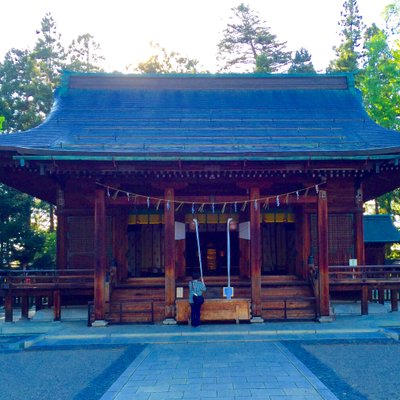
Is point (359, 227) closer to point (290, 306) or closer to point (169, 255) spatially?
point (290, 306)

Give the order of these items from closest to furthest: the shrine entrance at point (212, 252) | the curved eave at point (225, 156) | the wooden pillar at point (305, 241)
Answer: the curved eave at point (225, 156) < the wooden pillar at point (305, 241) < the shrine entrance at point (212, 252)

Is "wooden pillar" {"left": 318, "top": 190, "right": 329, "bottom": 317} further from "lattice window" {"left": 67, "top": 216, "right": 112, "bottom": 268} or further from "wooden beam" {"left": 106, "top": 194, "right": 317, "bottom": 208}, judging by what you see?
"lattice window" {"left": 67, "top": 216, "right": 112, "bottom": 268}

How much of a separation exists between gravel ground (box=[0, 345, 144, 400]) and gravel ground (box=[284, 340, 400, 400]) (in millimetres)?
4018

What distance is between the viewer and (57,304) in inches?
525

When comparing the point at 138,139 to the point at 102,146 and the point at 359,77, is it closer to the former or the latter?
the point at 102,146

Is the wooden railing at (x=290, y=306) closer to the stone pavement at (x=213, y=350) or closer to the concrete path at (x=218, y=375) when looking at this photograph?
the stone pavement at (x=213, y=350)

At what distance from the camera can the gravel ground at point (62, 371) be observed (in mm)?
7184

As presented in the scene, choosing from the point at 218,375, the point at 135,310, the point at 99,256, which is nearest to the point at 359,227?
the point at 135,310

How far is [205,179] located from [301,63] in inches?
1246

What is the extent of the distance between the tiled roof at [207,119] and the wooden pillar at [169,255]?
5.36ft

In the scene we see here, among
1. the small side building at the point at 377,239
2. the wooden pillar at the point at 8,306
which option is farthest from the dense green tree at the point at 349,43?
the wooden pillar at the point at 8,306

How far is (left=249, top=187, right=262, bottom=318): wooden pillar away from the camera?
12.4m

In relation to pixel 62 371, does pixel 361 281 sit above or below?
above

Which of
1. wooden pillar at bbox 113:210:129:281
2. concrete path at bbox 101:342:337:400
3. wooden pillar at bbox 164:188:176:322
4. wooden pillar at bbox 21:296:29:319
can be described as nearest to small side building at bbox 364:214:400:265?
wooden pillar at bbox 164:188:176:322
